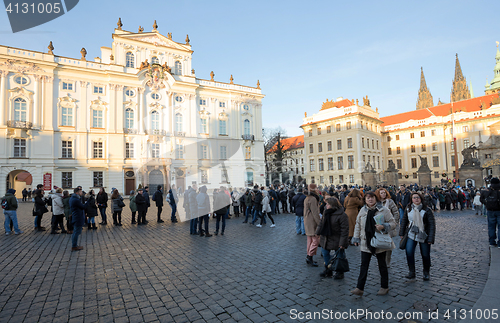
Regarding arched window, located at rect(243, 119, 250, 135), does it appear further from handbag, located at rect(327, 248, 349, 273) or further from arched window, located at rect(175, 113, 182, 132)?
handbag, located at rect(327, 248, 349, 273)

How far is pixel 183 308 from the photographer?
416 cm

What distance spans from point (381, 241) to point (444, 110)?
7322cm

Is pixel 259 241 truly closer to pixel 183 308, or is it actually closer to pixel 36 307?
pixel 183 308

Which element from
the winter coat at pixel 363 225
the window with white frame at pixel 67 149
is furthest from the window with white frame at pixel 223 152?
the winter coat at pixel 363 225

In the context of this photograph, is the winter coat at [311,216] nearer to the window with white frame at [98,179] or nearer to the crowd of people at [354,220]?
the crowd of people at [354,220]

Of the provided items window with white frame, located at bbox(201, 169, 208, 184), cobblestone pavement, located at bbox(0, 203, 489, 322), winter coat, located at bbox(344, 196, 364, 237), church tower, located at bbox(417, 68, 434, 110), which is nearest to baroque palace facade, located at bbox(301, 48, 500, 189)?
window with white frame, located at bbox(201, 169, 208, 184)

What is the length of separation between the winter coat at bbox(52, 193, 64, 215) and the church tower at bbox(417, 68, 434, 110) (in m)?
111

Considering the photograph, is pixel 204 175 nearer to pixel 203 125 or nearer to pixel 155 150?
pixel 203 125

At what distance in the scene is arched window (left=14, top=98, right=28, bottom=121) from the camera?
31.4 metres

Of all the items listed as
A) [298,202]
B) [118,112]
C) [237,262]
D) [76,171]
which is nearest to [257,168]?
[118,112]

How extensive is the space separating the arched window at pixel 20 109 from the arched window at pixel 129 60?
13128mm

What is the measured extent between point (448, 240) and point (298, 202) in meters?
4.76

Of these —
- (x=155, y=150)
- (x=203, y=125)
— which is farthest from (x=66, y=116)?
(x=203, y=125)

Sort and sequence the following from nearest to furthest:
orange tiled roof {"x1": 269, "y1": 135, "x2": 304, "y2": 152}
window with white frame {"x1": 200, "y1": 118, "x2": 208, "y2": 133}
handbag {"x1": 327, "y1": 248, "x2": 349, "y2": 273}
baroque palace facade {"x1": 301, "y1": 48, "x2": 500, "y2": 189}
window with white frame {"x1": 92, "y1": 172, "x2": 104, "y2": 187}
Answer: handbag {"x1": 327, "y1": 248, "x2": 349, "y2": 273}
window with white frame {"x1": 92, "y1": 172, "x2": 104, "y2": 187}
window with white frame {"x1": 200, "y1": 118, "x2": 208, "y2": 133}
baroque palace facade {"x1": 301, "y1": 48, "x2": 500, "y2": 189}
orange tiled roof {"x1": 269, "y1": 135, "x2": 304, "y2": 152}
